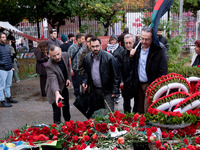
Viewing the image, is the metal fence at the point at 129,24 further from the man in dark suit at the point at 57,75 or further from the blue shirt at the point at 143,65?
the blue shirt at the point at 143,65

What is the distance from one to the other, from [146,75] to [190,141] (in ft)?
5.82

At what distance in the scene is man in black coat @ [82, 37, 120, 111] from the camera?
488 cm

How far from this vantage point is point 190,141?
265 centimetres

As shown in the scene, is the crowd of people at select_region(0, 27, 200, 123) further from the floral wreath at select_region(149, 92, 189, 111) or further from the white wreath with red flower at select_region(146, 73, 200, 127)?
the floral wreath at select_region(149, 92, 189, 111)

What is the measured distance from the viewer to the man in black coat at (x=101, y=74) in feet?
16.0

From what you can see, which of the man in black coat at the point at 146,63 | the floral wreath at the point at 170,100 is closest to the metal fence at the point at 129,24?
the man in black coat at the point at 146,63

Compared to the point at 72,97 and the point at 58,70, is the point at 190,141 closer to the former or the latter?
the point at 58,70

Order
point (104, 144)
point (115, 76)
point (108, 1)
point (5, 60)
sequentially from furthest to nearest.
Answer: point (108, 1)
point (5, 60)
point (115, 76)
point (104, 144)

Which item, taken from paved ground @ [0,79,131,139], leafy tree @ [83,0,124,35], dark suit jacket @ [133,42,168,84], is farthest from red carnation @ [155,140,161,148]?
leafy tree @ [83,0,124,35]

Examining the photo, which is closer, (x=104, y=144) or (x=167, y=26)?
(x=104, y=144)

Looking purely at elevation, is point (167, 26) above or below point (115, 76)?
above

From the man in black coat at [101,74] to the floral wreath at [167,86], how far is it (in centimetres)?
180

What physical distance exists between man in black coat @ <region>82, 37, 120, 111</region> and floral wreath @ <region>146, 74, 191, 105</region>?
5.92 ft

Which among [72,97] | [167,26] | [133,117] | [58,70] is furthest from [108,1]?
[133,117]
